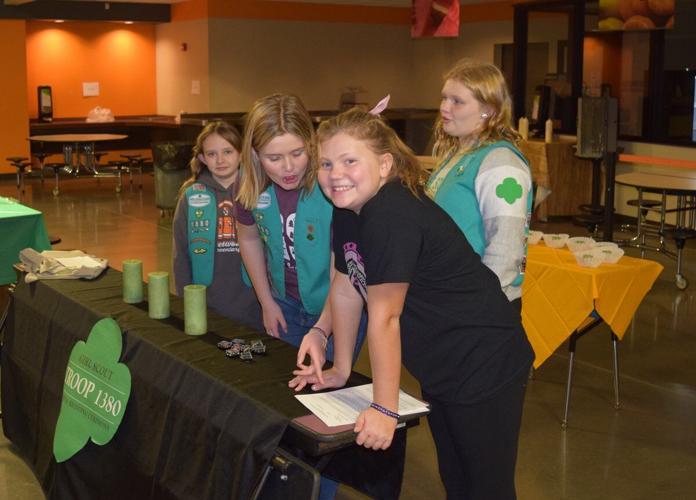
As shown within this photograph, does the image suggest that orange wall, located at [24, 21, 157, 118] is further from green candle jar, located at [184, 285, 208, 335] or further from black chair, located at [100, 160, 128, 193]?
green candle jar, located at [184, 285, 208, 335]

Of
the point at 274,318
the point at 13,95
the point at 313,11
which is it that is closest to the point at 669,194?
the point at 274,318

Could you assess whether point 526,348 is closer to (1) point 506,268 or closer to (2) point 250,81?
(1) point 506,268

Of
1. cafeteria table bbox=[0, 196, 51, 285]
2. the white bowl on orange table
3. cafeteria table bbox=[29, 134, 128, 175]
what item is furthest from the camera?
cafeteria table bbox=[29, 134, 128, 175]

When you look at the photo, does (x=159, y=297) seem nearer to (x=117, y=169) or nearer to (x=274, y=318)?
(x=274, y=318)

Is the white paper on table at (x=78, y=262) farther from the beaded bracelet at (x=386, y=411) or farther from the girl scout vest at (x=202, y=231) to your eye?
the beaded bracelet at (x=386, y=411)

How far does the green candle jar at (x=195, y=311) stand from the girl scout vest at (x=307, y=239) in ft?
0.82

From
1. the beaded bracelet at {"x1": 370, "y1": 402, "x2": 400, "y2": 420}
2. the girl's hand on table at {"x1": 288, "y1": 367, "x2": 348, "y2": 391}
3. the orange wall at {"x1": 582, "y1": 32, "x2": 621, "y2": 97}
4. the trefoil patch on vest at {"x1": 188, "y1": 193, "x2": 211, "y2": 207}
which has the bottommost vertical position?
the girl's hand on table at {"x1": 288, "y1": 367, "x2": 348, "y2": 391}

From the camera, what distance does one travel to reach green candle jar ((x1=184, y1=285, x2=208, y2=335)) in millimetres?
2721

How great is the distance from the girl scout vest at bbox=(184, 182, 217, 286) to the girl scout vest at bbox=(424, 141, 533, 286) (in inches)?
41.5

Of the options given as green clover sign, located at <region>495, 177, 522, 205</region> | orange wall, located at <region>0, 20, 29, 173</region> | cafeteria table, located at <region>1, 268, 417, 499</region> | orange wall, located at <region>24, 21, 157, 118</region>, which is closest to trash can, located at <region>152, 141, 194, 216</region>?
orange wall, located at <region>0, 20, 29, 173</region>

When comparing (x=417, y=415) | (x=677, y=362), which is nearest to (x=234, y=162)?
(x=417, y=415)

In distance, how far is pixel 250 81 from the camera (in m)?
14.8

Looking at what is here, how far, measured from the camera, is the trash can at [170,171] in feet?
32.9

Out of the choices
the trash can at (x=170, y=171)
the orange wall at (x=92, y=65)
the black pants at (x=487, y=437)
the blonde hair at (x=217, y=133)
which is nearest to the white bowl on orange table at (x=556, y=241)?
the blonde hair at (x=217, y=133)
